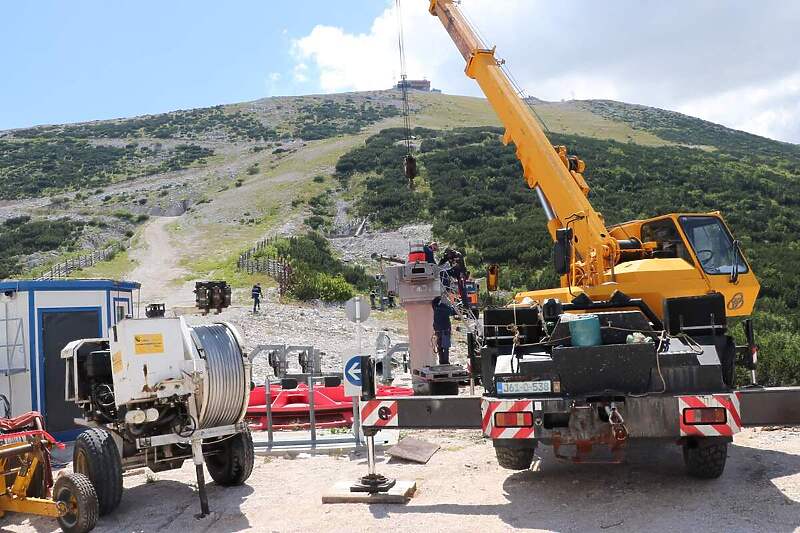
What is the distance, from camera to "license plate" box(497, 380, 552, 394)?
701cm

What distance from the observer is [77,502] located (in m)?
→ 6.94

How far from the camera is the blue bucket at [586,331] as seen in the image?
23.4 feet

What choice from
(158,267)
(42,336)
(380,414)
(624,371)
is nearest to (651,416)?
(624,371)

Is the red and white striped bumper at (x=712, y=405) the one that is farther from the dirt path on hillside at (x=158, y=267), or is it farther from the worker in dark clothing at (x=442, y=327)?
the dirt path on hillside at (x=158, y=267)

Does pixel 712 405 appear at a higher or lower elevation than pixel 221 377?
lower

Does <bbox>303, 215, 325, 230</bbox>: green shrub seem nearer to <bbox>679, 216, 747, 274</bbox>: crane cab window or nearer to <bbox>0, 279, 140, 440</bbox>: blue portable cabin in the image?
<bbox>0, 279, 140, 440</bbox>: blue portable cabin

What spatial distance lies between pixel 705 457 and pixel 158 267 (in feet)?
129

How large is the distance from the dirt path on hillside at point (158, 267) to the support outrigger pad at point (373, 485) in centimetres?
2456

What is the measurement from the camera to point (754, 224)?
42.7m

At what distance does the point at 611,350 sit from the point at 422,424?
1928mm

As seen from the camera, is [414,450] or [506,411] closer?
[506,411]

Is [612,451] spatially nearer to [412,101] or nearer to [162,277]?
[162,277]

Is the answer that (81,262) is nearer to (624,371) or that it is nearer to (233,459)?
(233,459)

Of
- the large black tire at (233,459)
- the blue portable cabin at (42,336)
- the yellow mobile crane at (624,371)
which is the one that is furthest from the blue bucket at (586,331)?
the blue portable cabin at (42,336)
